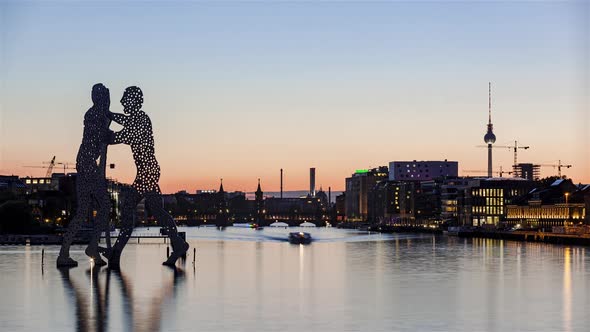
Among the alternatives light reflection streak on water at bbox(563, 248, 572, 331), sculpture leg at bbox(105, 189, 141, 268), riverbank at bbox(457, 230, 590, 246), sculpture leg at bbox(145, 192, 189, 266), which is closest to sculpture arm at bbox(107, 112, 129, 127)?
sculpture leg at bbox(105, 189, 141, 268)

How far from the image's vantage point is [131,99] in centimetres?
7300

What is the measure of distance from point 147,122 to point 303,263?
22392mm

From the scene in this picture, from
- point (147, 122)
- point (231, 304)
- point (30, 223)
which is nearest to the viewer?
point (231, 304)

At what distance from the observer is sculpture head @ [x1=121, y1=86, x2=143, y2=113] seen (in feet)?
239

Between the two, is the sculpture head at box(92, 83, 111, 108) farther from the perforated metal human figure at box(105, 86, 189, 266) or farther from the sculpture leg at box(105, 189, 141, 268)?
the sculpture leg at box(105, 189, 141, 268)

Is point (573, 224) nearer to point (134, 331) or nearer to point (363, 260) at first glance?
point (363, 260)

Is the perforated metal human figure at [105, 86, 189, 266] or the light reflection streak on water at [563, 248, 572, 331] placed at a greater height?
the perforated metal human figure at [105, 86, 189, 266]

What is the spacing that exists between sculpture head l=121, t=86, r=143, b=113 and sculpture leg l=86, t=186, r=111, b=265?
21.0 feet

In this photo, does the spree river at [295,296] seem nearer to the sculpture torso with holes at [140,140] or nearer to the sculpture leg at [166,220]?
the sculpture leg at [166,220]

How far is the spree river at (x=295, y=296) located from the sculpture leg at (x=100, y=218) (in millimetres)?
1279

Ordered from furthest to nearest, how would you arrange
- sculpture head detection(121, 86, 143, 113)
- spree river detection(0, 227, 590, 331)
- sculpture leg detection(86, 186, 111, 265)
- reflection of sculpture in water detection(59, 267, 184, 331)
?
1. sculpture leg detection(86, 186, 111, 265)
2. sculpture head detection(121, 86, 143, 113)
3. spree river detection(0, 227, 590, 331)
4. reflection of sculpture in water detection(59, 267, 184, 331)

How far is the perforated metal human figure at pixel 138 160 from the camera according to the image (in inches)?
2889

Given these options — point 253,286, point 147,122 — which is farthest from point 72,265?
point 253,286

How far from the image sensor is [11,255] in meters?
96.2
